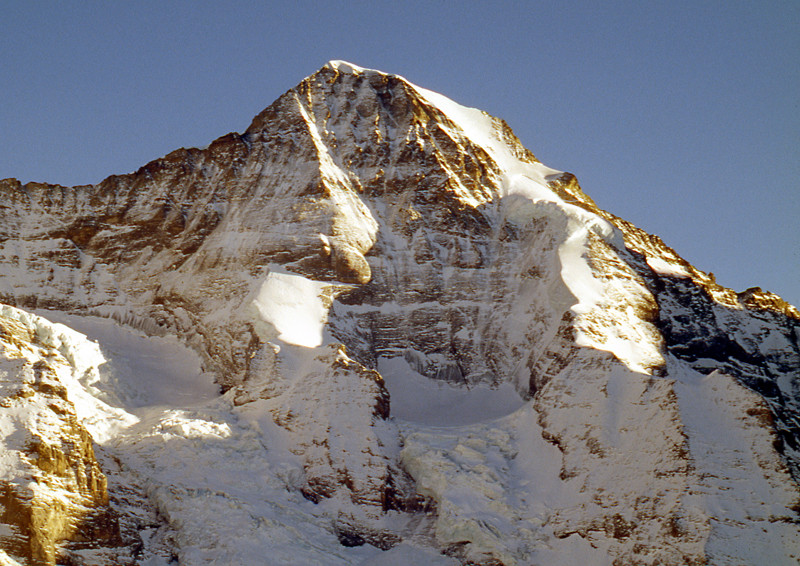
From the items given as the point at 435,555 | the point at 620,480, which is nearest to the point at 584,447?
the point at 620,480

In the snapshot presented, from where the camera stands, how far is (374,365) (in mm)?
118062

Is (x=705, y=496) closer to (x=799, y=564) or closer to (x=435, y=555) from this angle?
(x=799, y=564)

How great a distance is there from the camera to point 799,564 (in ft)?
297

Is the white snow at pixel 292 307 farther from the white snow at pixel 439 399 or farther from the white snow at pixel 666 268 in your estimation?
the white snow at pixel 666 268

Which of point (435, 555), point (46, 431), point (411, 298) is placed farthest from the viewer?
point (411, 298)

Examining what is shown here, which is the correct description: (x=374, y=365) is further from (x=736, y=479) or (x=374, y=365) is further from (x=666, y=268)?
(x=666, y=268)

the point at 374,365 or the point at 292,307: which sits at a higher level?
the point at 292,307

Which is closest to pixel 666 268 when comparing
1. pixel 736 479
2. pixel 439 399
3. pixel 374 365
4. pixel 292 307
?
pixel 439 399

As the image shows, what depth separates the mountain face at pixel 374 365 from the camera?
92562mm

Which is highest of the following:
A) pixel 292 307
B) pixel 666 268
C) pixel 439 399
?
pixel 666 268

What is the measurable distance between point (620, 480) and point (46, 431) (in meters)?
38.3

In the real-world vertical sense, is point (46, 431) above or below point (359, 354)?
below

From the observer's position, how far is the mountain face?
92562 mm

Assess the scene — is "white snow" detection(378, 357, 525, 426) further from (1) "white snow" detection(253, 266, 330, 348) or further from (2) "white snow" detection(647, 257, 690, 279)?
(2) "white snow" detection(647, 257, 690, 279)
